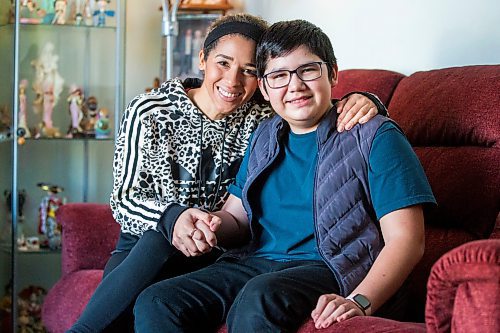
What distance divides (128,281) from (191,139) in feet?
1.36

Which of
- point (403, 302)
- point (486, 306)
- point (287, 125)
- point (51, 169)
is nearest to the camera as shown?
point (486, 306)

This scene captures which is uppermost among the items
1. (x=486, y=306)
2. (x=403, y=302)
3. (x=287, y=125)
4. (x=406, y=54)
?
(x=406, y=54)

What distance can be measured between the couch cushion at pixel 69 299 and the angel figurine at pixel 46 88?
1163 millimetres

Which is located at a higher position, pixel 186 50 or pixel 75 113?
pixel 186 50

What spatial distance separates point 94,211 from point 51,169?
1.18 metres

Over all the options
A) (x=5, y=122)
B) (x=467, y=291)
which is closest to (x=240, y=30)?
(x=467, y=291)

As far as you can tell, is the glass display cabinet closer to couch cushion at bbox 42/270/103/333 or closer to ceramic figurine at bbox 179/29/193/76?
ceramic figurine at bbox 179/29/193/76

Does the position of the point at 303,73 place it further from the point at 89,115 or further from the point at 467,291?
the point at 89,115

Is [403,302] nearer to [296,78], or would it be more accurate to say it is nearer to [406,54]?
[296,78]

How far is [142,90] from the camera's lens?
12.7 feet

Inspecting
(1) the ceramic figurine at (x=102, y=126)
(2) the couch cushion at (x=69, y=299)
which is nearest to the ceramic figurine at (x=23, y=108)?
(1) the ceramic figurine at (x=102, y=126)

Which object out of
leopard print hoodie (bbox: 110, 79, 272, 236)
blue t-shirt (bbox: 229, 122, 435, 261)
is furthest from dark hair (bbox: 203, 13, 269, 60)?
blue t-shirt (bbox: 229, 122, 435, 261)

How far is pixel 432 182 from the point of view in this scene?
2.15 metres

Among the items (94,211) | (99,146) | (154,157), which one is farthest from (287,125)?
(99,146)
